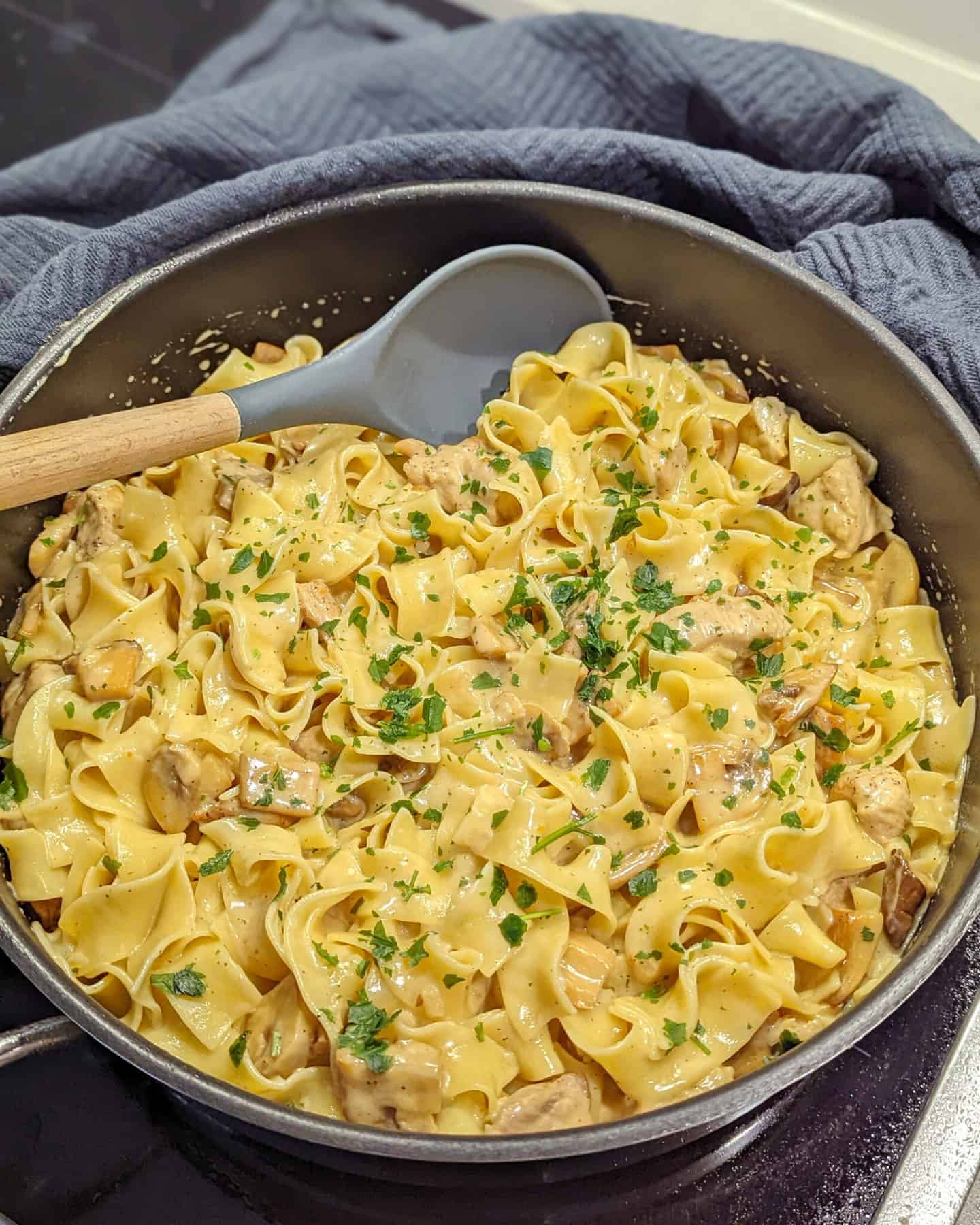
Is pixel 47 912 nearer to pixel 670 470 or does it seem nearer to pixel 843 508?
pixel 670 470

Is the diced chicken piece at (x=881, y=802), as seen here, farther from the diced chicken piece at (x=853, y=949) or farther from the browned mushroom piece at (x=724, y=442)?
the browned mushroom piece at (x=724, y=442)

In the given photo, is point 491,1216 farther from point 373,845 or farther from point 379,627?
point 379,627

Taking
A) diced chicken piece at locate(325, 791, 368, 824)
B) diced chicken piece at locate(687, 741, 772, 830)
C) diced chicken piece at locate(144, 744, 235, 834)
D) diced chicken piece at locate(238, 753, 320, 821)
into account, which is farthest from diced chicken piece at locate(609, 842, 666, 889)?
diced chicken piece at locate(144, 744, 235, 834)

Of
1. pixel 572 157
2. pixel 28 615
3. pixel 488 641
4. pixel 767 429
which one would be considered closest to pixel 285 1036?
pixel 488 641

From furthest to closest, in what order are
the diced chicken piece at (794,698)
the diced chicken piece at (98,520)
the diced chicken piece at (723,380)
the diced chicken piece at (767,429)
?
the diced chicken piece at (723,380)
the diced chicken piece at (767,429)
the diced chicken piece at (98,520)
the diced chicken piece at (794,698)

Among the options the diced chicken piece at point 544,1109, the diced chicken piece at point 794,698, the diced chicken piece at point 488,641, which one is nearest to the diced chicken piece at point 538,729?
the diced chicken piece at point 488,641

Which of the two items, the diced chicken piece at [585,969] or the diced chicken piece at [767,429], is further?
the diced chicken piece at [767,429]

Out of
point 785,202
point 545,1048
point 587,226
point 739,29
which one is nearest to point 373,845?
point 545,1048
